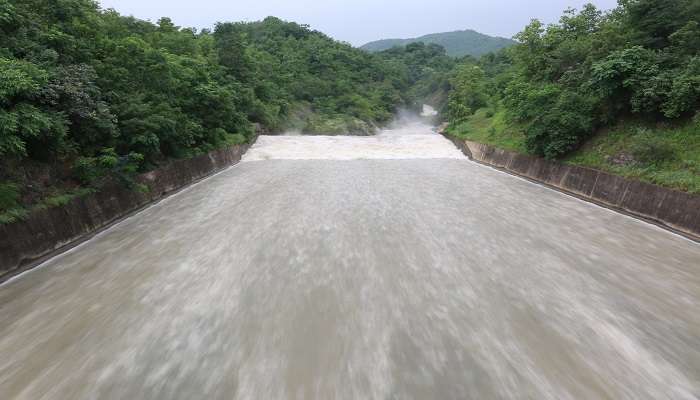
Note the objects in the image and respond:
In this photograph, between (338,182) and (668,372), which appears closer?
(668,372)

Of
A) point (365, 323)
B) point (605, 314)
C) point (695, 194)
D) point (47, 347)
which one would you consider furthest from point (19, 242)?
point (695, 194)

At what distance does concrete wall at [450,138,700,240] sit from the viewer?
9.27 meters

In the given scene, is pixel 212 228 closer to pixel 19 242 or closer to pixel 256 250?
pixel 256 250

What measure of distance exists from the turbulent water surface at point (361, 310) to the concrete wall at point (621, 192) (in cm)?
52

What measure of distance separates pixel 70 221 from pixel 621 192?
14217 millimetres

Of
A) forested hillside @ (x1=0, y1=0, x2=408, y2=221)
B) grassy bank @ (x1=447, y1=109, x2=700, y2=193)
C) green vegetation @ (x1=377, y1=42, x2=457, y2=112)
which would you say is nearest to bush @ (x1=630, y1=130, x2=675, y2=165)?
grassy bank @ (x1=447, y1=109, x2=700, y2=193)

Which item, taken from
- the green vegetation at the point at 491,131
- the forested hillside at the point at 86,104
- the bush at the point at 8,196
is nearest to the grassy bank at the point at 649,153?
the green vegetation at the point at 491,131

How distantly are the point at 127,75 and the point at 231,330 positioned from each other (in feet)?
37.1

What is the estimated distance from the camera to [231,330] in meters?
5.50

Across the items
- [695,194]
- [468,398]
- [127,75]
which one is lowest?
[468,398]

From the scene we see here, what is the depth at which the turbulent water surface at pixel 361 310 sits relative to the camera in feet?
14.7

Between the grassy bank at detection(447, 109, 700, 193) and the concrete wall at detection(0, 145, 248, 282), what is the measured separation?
46.7 feet

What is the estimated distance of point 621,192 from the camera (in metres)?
11.4

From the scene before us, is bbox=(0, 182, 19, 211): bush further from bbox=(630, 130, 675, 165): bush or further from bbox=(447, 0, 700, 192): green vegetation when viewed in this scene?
bbox=(630, 130, 675, 165): bush
